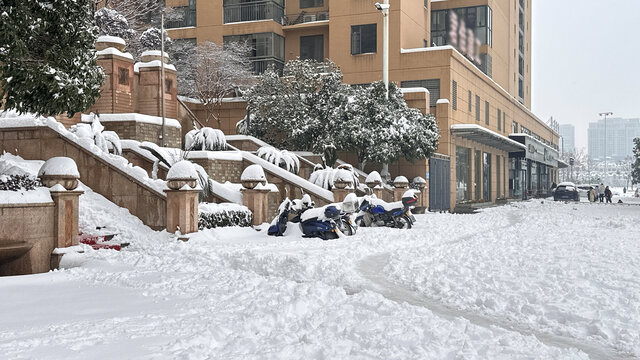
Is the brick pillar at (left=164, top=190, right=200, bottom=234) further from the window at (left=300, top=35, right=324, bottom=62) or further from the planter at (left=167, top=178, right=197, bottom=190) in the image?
the window at (left=300, top=35, right=324, bottom=62)

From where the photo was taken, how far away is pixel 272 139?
93.5 feet

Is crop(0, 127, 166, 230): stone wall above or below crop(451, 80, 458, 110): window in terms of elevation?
below

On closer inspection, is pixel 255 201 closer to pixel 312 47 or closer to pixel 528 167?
pixel 312 47

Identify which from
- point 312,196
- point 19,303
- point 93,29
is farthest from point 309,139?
point 19,303

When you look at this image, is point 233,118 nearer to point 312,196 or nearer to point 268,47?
point 268,47

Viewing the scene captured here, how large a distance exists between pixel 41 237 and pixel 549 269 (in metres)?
8.21

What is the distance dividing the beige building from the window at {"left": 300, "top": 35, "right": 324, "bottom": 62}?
7 centimetres

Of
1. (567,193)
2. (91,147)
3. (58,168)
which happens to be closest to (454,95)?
(567,193)

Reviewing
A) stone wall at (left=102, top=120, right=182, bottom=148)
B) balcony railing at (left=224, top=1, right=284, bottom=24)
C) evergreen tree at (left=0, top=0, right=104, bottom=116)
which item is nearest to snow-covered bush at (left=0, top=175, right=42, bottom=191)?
evergreen tree at (left=0, top=0, right=104, bottom=116)

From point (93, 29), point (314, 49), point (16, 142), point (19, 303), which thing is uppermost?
point (314, 49)

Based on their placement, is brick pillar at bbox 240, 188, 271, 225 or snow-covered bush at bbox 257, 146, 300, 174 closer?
brick pillar at bbox 240, 188, 271, 225

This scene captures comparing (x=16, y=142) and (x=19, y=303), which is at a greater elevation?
(x=16, y=142)

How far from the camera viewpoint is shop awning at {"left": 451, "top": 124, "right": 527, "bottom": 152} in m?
32.1

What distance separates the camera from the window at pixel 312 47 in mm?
38906
